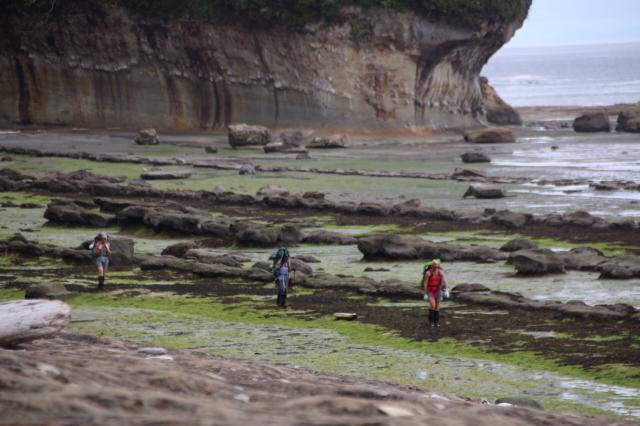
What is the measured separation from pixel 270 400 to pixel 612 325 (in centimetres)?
1340

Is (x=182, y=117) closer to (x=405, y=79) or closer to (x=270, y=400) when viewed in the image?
(x=405, y=79)

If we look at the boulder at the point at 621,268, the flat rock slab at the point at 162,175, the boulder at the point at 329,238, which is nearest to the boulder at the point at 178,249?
the boulder at the point at 329,238

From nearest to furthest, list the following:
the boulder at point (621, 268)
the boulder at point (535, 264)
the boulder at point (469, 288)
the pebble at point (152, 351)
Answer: the pebble at point (152, 351) → the boulder at point (469, 288) → the boulder at point (621, 268) → the boulder at point (535, 264)

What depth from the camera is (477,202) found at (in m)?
53.4

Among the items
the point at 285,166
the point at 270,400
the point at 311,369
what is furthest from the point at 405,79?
the point at 270,400

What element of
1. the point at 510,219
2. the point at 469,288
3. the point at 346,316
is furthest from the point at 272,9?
the point at 346,316

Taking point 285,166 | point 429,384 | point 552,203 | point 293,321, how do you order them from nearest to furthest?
point 429,384
point 293,321
point 552,203
point 285,166

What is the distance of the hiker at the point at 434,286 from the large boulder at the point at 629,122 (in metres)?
75.9

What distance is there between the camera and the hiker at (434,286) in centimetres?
2588

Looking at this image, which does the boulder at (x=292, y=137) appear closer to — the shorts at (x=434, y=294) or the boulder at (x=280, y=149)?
the boulder at (x=280, y=149)

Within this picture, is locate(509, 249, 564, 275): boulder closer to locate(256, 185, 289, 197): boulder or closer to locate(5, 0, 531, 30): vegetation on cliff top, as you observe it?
locate(256, 185, 289, 197): boulder

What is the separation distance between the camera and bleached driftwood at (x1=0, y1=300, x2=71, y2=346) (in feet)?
55.9

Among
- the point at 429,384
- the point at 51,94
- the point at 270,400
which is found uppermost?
the point at 51,94

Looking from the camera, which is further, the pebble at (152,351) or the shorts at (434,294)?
the shorts at (434,294)
